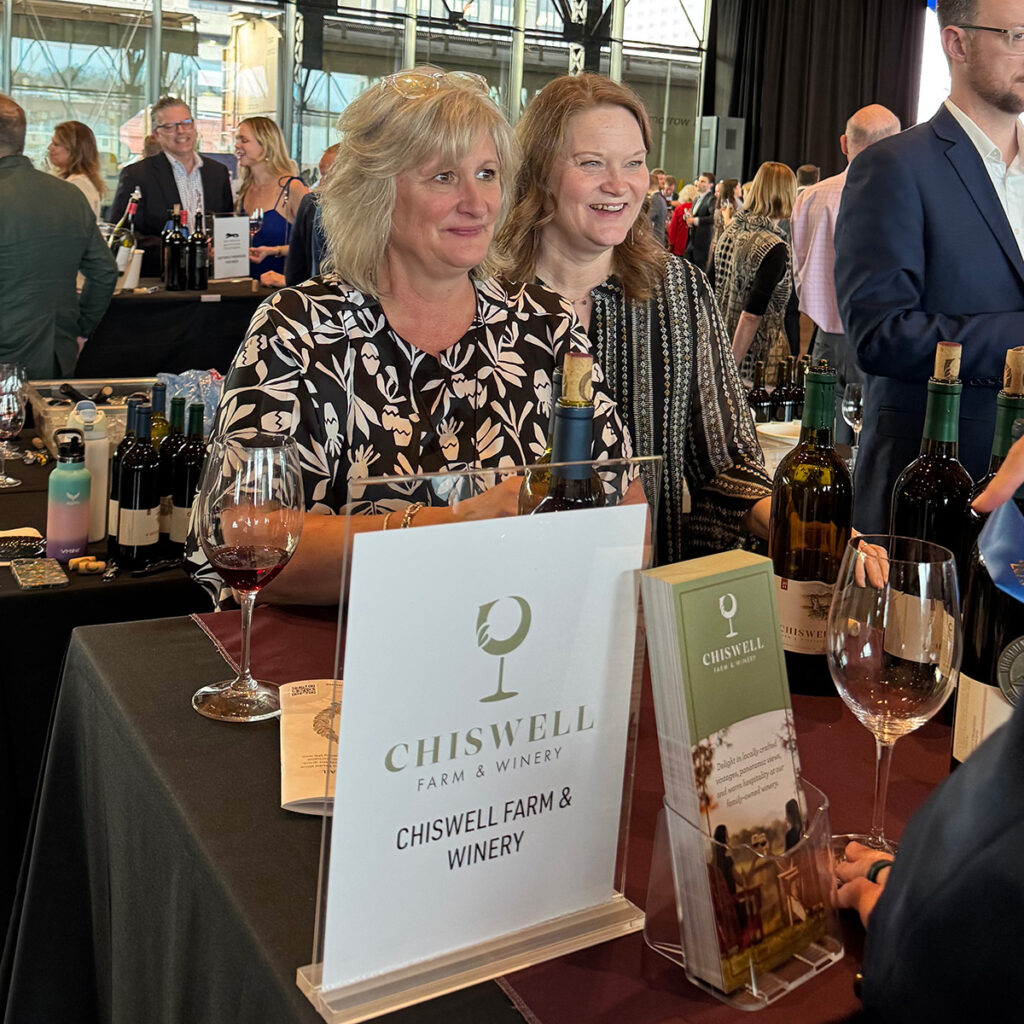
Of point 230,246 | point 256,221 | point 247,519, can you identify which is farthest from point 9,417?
point 256,221

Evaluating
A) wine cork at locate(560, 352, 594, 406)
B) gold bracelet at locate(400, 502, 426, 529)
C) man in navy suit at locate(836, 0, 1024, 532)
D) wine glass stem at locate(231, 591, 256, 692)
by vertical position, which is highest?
man in navy suit at locate(836, 0, 1024, 532)

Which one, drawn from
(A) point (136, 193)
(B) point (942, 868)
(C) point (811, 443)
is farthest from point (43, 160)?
(B) point (942, 868)

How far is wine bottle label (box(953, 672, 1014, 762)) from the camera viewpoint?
888mm

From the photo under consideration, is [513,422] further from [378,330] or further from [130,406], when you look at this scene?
[130,406]

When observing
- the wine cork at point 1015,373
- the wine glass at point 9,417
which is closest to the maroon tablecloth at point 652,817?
the wine cork at point 1015,373

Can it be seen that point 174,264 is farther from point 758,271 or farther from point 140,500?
point 140,500

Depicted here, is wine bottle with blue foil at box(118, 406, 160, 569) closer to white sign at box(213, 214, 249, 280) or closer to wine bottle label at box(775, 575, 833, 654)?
wine bottle label at box(775, 575, 833, 654)

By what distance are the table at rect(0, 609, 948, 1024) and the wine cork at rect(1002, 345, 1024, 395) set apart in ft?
1.07

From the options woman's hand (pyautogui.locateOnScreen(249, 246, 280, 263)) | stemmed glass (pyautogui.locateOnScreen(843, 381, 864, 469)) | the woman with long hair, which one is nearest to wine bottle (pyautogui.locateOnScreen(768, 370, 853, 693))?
the woman with long hair

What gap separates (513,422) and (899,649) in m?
1.02

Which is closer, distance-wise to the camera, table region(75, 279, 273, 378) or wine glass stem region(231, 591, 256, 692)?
wine glass stem region(231, 591, 256, 692)

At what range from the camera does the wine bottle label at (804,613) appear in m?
1.12

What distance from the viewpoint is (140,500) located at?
1998 mm

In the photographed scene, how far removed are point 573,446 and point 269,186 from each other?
652cm
